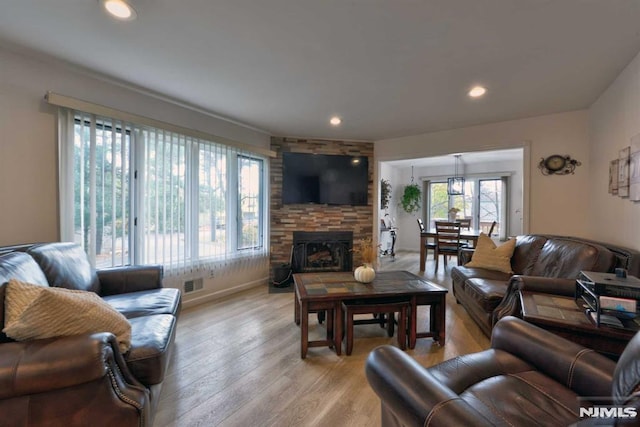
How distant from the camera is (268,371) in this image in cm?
195

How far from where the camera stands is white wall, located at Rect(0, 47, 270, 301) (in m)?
2.05

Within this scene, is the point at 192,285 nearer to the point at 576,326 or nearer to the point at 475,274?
the point at 475,274

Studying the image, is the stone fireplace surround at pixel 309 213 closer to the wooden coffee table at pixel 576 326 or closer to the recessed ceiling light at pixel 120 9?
the recessed ceiling light at pixel 120 9

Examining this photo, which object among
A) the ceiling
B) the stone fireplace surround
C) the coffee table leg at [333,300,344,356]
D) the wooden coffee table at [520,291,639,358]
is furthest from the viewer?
the stone fireplace surround

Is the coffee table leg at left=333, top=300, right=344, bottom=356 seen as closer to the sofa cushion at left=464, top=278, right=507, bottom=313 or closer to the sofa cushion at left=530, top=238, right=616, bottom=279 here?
the sofa cushion at left=464, top=278, right=507, bottom=313

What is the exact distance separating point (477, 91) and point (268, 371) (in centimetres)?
310

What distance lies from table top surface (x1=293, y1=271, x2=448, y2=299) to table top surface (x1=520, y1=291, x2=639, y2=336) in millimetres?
596

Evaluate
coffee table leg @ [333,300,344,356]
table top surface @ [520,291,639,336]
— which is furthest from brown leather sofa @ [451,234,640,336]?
coffee table leg @ [333,300,344,356]

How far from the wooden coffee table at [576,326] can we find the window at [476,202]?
17.5 ft

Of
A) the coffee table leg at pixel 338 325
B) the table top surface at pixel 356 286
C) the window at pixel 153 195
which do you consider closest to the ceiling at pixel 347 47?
the window at pixel 153 195

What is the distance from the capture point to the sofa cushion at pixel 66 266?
1.78 meters

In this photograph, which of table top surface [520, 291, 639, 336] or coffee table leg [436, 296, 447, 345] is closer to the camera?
table top surface [520, 291, 639, 336]

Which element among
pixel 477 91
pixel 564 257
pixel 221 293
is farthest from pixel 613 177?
pixel 221 293

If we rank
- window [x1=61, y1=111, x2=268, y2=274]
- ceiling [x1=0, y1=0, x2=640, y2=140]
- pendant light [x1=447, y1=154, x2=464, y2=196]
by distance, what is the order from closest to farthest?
ceiling [x1=0, y1=0, x2=640, y2=140] < window [x1=61, y1=111, x2=268, y2=274] < pendant light [x1=447, y1=154, x2=464, y2=196]
